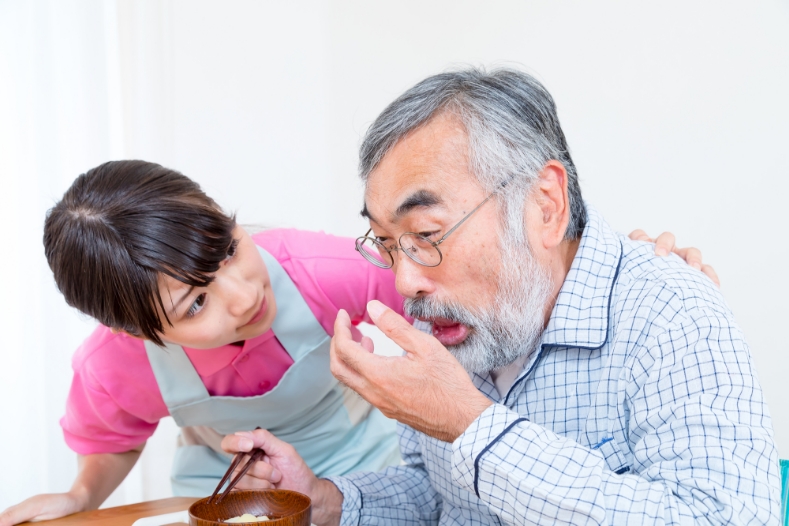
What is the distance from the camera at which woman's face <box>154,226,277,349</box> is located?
1.30 metres

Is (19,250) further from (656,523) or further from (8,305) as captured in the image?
(656,523)

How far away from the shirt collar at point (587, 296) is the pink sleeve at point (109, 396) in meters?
0.94

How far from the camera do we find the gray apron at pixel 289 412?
62.6 inches

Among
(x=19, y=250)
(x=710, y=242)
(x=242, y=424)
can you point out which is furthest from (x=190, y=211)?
(x=710, y=242)

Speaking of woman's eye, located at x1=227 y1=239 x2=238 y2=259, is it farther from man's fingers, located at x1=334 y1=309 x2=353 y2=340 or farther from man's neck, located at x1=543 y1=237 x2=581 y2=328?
man's neck, located at x1=543 y1=237 x2=581 y2=328

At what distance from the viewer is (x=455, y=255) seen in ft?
3.76

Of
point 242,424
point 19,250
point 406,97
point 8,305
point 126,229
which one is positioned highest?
point 406,97

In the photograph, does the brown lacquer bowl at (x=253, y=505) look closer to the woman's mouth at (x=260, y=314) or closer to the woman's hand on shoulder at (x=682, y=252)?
the woman's mouth at (x=260, y=314)

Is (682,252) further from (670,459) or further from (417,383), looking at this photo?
(417,383)

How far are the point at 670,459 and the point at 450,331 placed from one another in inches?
17.0

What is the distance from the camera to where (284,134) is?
313cm

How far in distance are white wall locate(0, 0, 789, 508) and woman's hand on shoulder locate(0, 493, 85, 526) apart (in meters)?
0.90

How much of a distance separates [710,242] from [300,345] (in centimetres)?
134

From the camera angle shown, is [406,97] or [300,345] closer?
[406,97]
